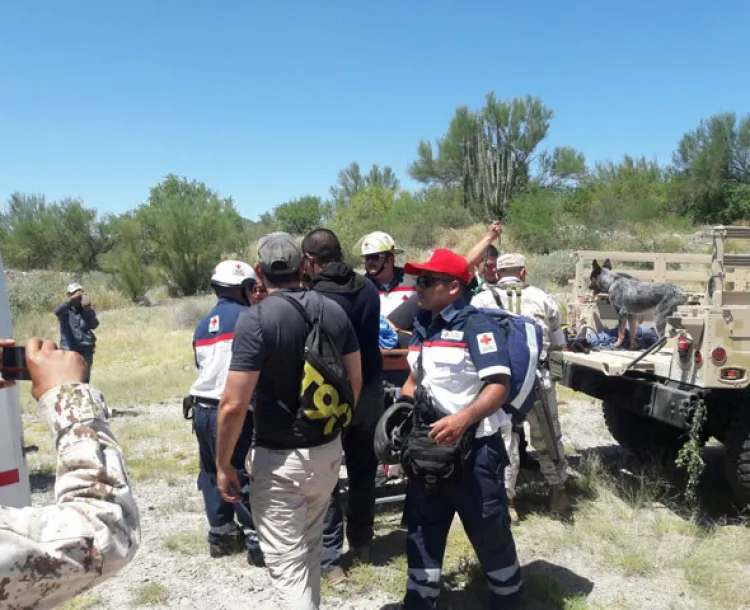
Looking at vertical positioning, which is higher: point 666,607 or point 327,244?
point 327,244

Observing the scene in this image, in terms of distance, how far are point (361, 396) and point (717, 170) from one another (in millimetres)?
30276

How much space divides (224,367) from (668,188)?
102ft

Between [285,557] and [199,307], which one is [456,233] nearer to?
[199,307]

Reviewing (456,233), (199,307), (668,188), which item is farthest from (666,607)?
(668,188)

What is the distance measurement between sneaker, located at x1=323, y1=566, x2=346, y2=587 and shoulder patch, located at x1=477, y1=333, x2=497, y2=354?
160 centimetres

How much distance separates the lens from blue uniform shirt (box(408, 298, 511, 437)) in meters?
2.88

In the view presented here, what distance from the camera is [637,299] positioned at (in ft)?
18.5

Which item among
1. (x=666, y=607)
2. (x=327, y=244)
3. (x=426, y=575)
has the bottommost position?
(x=666, y=607)

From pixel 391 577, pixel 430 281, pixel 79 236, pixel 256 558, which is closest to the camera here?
pixel 430 281

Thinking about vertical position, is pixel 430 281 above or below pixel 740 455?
above

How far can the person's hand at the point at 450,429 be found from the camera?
278 cm

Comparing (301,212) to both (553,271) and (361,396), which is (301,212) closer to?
(553,271)

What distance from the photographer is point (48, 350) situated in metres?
1.26

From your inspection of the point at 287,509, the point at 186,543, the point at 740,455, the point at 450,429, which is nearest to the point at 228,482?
the point at 287,509
